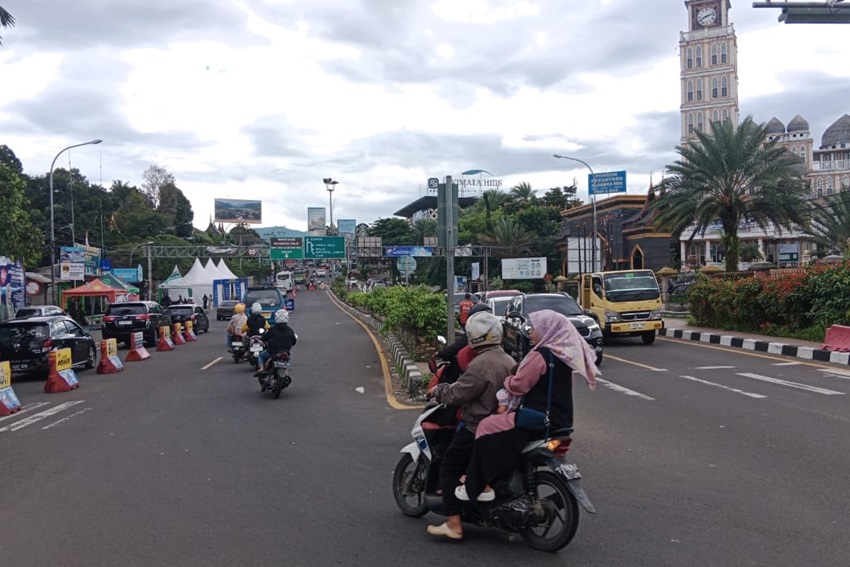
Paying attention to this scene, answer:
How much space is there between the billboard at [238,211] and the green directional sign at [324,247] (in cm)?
5002

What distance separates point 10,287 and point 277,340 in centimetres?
2071

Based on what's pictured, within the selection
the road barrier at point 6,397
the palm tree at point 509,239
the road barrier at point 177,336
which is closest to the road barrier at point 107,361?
the road barrier at point 6,397

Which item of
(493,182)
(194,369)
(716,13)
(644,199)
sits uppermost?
(716,13)

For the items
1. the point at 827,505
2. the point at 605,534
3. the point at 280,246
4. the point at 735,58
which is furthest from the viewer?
the point at 735,58

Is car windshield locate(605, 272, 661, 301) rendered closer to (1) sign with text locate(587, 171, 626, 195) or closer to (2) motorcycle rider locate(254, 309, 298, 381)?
(2) motorcycle rider locate(254, 309, 298, 381)

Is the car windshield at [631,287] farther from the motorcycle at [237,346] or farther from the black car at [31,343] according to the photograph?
the black car at [31,343]

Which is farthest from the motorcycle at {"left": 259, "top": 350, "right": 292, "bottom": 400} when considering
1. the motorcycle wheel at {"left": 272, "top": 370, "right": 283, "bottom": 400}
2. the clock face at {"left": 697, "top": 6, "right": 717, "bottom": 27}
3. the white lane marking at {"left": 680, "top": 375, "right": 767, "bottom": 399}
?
the clock face at {"left": 697, "top": 6, "right": 717, "bottom": 27}

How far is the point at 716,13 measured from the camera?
320 feet

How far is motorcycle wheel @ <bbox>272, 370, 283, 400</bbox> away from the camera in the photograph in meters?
12.6

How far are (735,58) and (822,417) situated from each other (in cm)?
9915

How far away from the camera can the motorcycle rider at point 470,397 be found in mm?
5098

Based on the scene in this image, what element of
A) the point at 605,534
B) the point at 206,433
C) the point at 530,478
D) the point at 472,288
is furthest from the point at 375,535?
the point at 472,288

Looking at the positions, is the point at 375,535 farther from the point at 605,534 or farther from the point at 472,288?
the point at 472,288

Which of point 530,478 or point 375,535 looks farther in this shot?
point 375,535
